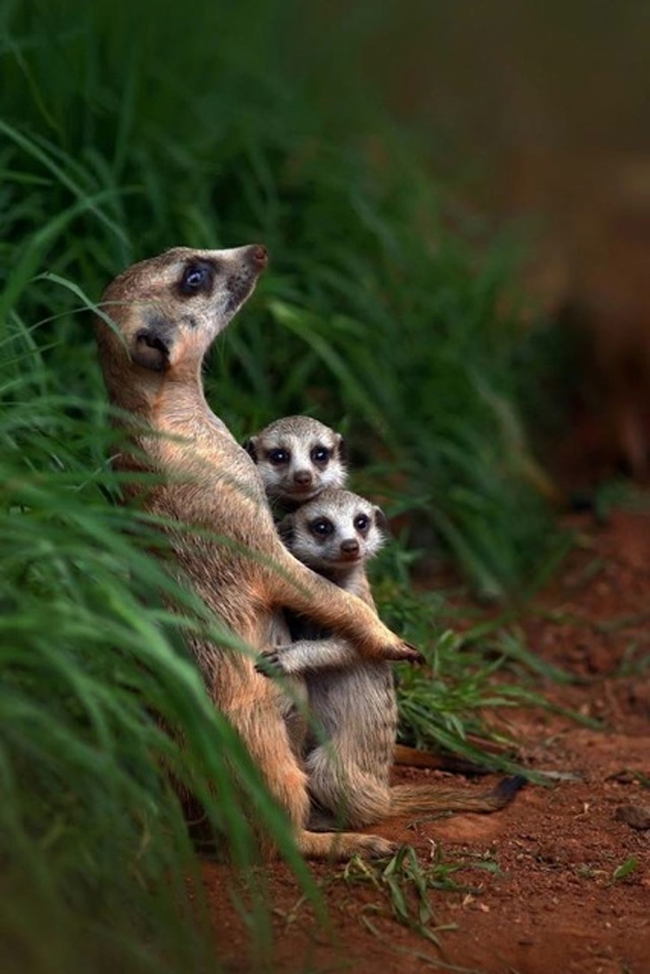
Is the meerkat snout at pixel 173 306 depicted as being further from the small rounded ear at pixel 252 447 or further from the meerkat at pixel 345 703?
the meerkat at pixel 345 703

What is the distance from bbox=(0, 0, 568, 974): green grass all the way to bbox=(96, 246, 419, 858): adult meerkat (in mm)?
102

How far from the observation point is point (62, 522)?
3.01 meters

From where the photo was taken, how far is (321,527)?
3521mm

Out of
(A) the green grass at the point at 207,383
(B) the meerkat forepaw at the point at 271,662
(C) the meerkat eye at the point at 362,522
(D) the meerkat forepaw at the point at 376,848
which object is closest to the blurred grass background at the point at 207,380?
(A) the green grass at the point at 207,383

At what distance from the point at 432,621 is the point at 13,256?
1409mm

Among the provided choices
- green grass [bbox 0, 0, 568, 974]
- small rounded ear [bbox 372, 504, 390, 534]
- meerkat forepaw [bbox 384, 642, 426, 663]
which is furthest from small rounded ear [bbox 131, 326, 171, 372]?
meerkat forepaw [bbox 384, 642, 426, 663]

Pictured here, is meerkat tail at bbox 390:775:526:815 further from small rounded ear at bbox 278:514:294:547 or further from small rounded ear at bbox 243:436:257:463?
small rounded ear at bbox 243:436:257:463

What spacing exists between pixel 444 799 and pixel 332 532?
60cm

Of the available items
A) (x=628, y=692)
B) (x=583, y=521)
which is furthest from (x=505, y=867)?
(x=583, y=521)

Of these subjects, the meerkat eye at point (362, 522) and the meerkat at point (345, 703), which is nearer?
the meerkat at point (345, 703)

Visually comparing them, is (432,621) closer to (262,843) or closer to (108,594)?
(262,843)

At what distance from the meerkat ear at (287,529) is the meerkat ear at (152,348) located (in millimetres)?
428

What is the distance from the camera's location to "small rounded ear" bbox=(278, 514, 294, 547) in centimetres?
356

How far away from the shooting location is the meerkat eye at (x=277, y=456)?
3656 millimetres
